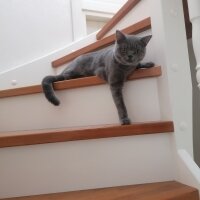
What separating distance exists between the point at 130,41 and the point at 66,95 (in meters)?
0.35

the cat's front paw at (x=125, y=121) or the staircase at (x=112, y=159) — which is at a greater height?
the cat's front paw at (x=125, y=121)

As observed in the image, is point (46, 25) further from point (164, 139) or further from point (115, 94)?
point (164, 139)

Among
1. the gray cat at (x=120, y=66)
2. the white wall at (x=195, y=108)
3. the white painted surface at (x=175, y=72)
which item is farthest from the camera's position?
the white wall at (x=195, y=108)

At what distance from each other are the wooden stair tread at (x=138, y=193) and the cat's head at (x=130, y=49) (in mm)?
500

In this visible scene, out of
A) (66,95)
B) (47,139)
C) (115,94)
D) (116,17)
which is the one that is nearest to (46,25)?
(116,17)

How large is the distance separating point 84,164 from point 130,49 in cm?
51

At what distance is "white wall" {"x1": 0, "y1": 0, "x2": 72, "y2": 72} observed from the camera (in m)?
1.76

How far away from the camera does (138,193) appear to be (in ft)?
2.47

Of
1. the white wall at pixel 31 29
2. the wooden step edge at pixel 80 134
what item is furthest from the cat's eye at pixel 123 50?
the white wall at pixel 31 29

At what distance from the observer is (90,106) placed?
1055mm

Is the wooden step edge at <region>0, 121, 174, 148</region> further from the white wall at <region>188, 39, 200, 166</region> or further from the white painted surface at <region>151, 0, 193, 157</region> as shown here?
the white wall at <region>188, 39, 200, 166</region>

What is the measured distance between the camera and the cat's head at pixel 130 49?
1052 millimetres

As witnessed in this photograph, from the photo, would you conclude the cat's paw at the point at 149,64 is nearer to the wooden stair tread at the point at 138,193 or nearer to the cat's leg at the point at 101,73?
the cat's leg at the point at 101,73

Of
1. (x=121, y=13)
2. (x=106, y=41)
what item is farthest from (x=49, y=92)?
(x=121, y=13)
